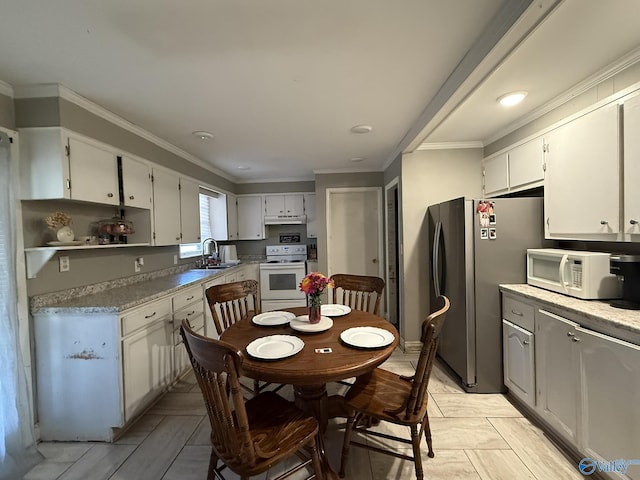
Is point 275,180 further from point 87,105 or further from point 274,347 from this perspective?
point 274,347

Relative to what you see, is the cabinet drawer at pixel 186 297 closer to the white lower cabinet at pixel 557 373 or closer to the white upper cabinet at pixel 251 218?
the white upper cabinet at pixel 251 218

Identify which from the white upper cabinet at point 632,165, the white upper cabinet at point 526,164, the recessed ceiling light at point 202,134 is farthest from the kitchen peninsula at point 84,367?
the white upper cabinet at point 526,164

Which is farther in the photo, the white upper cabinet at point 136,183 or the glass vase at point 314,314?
the white upper cabinet at point 136,183

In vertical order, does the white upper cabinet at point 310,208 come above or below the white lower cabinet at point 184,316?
above

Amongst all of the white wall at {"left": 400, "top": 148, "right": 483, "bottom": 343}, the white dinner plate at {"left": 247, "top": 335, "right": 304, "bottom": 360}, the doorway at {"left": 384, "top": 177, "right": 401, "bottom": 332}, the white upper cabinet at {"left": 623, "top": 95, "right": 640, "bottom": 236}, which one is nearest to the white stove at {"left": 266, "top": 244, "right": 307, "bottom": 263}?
the doorway at {"left": 384, "top": 177, "right": 401, "bottom": 332}

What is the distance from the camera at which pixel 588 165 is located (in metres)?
1.83

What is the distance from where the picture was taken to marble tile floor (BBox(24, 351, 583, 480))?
1.59 meters

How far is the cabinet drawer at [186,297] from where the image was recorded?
249cm

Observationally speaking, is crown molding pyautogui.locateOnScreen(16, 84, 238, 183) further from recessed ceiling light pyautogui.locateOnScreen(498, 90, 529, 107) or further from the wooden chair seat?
recessed ceiling light pyautogui.locateOnScreen(498, 90, 529, 107)

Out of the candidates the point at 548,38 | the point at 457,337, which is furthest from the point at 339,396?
the point at 548,38

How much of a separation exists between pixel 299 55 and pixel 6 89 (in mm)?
1909

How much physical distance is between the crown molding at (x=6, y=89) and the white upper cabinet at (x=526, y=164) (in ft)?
12.4

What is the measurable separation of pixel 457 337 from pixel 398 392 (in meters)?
1.16

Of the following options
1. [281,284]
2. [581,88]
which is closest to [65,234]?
[281,284]
